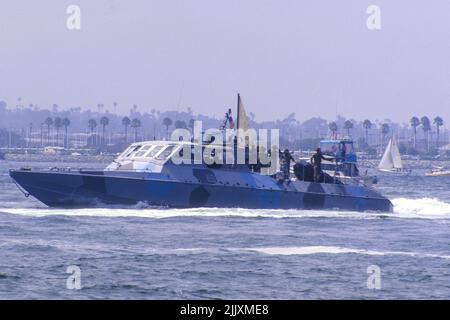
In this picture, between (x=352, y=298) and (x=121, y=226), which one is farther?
(x=121, y=226)

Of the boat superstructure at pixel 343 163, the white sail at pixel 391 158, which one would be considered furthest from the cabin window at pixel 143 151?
the white sail at pixel 391 158

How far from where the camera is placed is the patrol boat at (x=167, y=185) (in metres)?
46.9

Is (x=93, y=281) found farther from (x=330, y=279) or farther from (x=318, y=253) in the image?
(x=318, y=253)

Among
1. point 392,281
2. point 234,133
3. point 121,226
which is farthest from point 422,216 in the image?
point 392,281

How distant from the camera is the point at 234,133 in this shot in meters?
51.9

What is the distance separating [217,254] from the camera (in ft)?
116

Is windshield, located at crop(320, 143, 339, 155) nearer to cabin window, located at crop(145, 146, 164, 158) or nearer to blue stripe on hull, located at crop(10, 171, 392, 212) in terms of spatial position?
blue stripe on hull, located at crop(10, 171, 392, 212)

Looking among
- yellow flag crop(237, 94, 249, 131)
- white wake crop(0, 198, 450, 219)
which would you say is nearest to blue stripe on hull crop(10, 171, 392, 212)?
white wake crop(0, 198, 450, 219)

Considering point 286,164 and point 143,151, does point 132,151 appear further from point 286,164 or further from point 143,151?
point 286,164

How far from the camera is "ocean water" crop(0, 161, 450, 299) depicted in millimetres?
29375

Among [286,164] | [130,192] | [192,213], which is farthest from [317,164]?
[130,192]

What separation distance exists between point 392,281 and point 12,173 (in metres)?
19.4

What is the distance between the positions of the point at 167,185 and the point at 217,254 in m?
12.4
